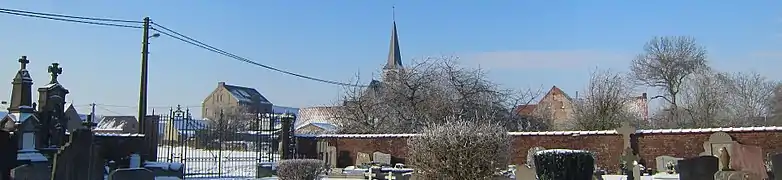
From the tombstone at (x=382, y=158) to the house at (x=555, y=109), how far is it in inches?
439

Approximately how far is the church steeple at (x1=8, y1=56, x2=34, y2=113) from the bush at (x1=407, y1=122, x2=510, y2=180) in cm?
1227

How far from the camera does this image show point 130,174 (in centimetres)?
932

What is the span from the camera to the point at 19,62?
19547mm

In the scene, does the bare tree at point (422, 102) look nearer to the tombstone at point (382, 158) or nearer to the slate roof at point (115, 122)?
the tombstone at point (382, 158)

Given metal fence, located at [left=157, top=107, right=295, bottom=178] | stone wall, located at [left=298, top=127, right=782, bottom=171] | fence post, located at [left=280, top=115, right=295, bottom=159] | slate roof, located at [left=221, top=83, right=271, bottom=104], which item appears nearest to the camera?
stone wall, located at [left=298, top=127, right=782, bottom=171]

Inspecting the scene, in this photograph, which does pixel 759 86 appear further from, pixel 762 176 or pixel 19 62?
pixel 19 62

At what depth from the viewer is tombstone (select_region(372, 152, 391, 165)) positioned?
26275mm

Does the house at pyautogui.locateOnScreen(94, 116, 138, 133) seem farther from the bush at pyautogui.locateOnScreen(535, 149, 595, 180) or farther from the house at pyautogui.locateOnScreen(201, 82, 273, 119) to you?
the bush at pyautogui.locateOnScreen(535, 149, 595, 180)

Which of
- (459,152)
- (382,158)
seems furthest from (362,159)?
(459,152)

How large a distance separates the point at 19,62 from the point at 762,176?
19332 millimetres

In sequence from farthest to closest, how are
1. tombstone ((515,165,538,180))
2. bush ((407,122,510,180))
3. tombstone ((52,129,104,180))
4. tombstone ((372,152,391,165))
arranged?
tombstone ((372,152,391,165)) < tombstone ((515,165,538,180)) < bush ((407,122,510,180)) < tombstone ((52,129,104,180))

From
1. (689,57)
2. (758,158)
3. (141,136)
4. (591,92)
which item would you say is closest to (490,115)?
(591,92)

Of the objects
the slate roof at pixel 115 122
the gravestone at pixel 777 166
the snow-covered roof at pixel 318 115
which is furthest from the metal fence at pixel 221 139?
the slate roof at pixel 115 122

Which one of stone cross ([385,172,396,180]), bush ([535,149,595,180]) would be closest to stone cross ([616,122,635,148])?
stone cross ([385,172,396,180])
